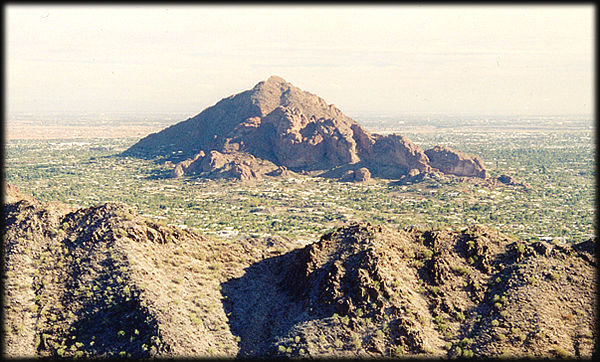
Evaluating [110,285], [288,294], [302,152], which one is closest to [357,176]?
[302,152]

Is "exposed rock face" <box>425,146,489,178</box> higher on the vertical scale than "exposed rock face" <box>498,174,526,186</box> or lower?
higher

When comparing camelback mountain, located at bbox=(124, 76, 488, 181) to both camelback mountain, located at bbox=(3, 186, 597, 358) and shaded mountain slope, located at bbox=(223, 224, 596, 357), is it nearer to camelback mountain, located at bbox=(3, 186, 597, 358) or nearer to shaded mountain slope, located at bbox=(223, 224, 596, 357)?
camelback mountain, located at bbox=(3, 186, 597, 358)

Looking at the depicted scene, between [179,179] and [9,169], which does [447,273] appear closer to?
[179,179]

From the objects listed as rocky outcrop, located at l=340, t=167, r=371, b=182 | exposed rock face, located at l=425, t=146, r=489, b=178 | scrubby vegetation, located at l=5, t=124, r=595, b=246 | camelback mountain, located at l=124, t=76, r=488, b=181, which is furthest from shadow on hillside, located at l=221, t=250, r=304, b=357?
exposed rock face, located at l=425, t=146, r=489, b=178

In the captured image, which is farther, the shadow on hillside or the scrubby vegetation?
the scrubby vegetation

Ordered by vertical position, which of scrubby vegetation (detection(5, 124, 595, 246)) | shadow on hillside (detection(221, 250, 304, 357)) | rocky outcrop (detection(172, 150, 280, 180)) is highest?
shadow on hillside (detection(221, 250, 304, 357))

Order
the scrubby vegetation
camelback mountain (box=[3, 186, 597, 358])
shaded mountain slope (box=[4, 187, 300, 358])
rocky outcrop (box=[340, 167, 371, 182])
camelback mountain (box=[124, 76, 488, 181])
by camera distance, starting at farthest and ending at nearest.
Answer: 1. camelback mountain (box=[124, 76, 488, 181])
2. rocky outcrop (box=[340, 167, 371, 182])
3. the scrubby vegetation
4. shaded mountain slope (box=[4, 187, 300, 358])
5. camelback mountain (box=[3, 186, 597, 358])

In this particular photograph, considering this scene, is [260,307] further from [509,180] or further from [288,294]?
[509,180]
